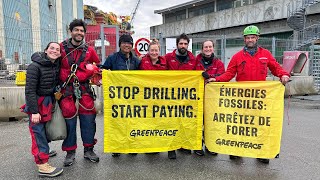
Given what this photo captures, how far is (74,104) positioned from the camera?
390 cm

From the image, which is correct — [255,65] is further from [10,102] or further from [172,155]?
[10,102]

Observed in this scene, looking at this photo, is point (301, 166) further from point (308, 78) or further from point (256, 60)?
point (308, 78)

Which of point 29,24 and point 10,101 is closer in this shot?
point 10,101

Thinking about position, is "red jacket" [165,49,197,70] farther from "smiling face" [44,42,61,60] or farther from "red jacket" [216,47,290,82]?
"smiling face" [44,42,61,60]

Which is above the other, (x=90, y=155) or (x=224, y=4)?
(x=224, y=4)

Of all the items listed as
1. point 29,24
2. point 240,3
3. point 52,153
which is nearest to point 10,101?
point 52,153

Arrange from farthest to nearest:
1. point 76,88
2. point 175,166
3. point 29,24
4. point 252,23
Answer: point 252,23 < point 29,24 < point 175,166 < point 76,88

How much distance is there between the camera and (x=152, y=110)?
160 inches

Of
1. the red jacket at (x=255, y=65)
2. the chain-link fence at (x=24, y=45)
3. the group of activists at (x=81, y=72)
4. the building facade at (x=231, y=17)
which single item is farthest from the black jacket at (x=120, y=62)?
the building facade at (x=231, y=17)

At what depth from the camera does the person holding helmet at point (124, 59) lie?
4.14m

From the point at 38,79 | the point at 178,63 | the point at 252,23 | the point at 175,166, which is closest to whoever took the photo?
the point at 38,79

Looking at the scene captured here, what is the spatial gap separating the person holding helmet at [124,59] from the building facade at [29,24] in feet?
13.4

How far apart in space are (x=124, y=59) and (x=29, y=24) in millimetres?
24955

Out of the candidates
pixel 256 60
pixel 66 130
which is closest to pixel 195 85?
pixel 256 60
